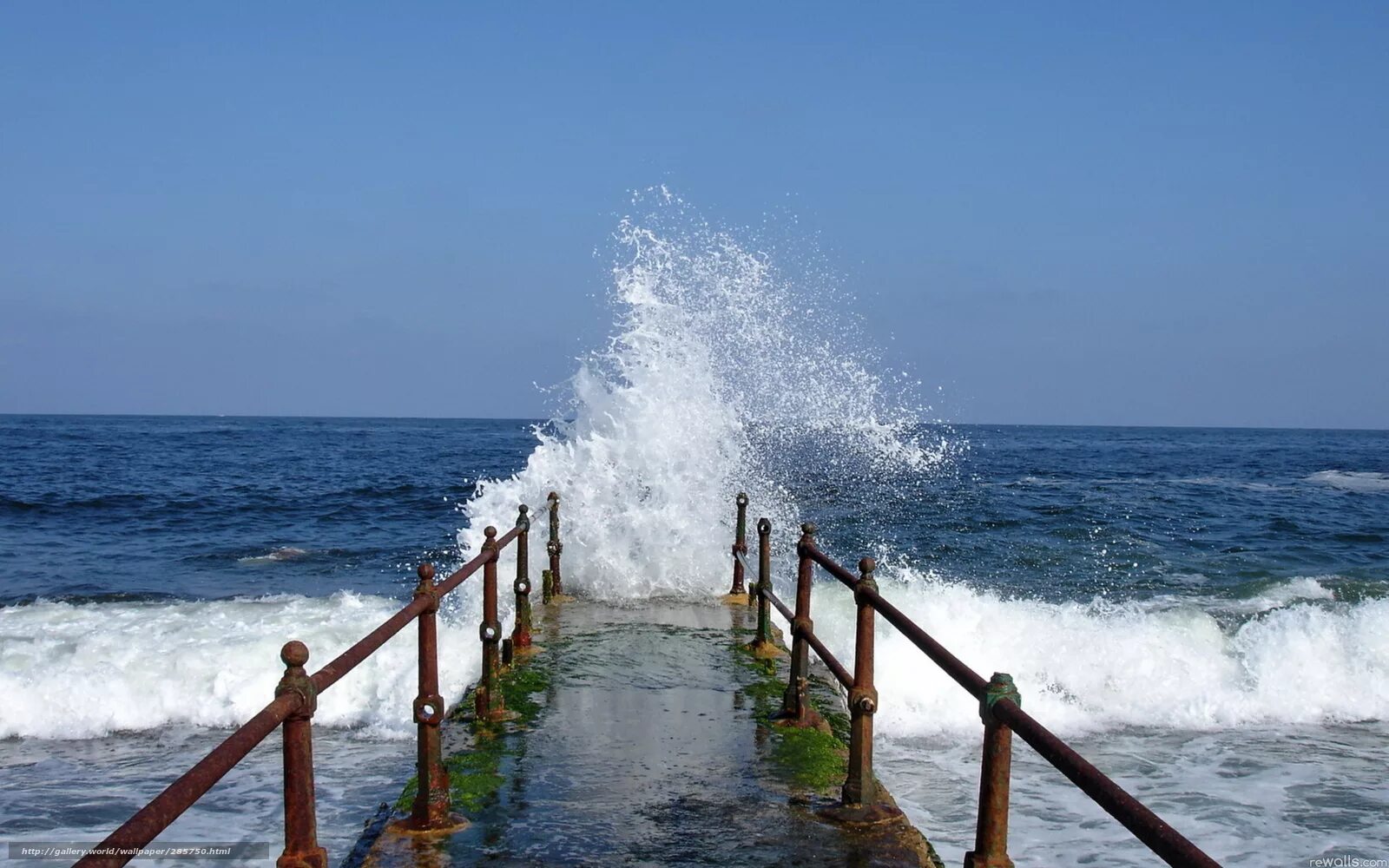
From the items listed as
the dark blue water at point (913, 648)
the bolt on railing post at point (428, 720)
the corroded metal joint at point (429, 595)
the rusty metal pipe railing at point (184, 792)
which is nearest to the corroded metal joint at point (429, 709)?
the bolt on railing post at point (428, 720)

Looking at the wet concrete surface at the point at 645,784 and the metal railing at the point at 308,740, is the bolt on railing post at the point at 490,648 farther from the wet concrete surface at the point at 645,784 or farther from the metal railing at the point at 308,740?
the wet concrete surface at the point at 645,784

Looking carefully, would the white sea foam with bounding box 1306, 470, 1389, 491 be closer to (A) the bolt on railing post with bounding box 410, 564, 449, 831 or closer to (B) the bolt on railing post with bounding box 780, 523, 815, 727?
(B) the bolt on railing post with bounding box 780, 523, 815, 727

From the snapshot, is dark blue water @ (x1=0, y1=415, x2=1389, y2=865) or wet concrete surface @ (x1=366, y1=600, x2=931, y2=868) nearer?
wet concrete surface @ (x1=366, y1=600, x2=931, y2=868)

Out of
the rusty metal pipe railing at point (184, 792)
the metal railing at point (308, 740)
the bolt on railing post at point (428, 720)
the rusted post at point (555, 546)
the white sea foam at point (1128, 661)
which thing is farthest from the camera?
the white sea foam at point (1128, 661)

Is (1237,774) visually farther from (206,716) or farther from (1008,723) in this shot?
Result: (206,716)

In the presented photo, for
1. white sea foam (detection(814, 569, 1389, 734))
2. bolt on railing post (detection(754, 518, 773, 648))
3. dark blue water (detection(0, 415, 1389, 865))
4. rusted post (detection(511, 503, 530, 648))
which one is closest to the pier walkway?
rusted post (detection(511, 503, 530, 648))

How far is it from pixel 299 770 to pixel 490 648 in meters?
3.09

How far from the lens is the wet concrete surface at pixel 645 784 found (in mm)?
4066

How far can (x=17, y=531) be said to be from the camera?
2308 cm

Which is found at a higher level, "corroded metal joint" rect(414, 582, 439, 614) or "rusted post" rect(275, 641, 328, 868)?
"corroded metal joint" rect(414, 582, 439, 614)

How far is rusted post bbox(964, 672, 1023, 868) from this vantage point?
2.83m

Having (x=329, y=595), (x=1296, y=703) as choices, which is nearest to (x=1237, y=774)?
(x=1296, y=703)

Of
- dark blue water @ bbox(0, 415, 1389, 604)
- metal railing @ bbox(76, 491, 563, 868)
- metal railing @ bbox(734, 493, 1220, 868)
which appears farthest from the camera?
dark blue water @ bbox(0, 415, 1389, 604)

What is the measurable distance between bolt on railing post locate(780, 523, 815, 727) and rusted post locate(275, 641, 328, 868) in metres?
3.21
